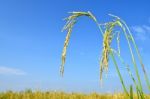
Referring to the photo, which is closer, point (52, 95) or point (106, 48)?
point (106, 48)

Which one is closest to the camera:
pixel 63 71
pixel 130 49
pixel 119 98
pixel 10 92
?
pixel 63 71

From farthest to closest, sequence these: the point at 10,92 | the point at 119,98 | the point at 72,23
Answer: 1. the point at 10,92
2. the point at 119,98
3. the point at 72,23

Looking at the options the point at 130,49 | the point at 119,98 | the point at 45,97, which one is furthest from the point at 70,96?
the point at 130,49

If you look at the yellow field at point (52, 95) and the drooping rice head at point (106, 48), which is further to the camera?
the yellow field at point (52, 95)

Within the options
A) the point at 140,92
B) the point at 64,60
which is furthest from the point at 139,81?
the point at 64,60

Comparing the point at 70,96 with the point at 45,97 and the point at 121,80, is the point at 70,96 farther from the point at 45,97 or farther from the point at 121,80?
the point at 121,80

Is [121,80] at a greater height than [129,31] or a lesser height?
lesser

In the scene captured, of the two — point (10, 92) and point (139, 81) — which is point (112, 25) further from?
point (10, 92)

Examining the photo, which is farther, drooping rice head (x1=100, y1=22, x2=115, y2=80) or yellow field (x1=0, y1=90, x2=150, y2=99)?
yellow field (x1=0, y1=90, x2=150, y2=99)

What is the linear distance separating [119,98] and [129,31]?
27.6ft

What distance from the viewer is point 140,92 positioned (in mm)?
3129

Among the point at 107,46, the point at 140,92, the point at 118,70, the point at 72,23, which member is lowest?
the point at 140,92

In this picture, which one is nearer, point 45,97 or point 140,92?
point 140,92

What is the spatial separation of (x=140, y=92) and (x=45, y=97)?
857 centimetres
